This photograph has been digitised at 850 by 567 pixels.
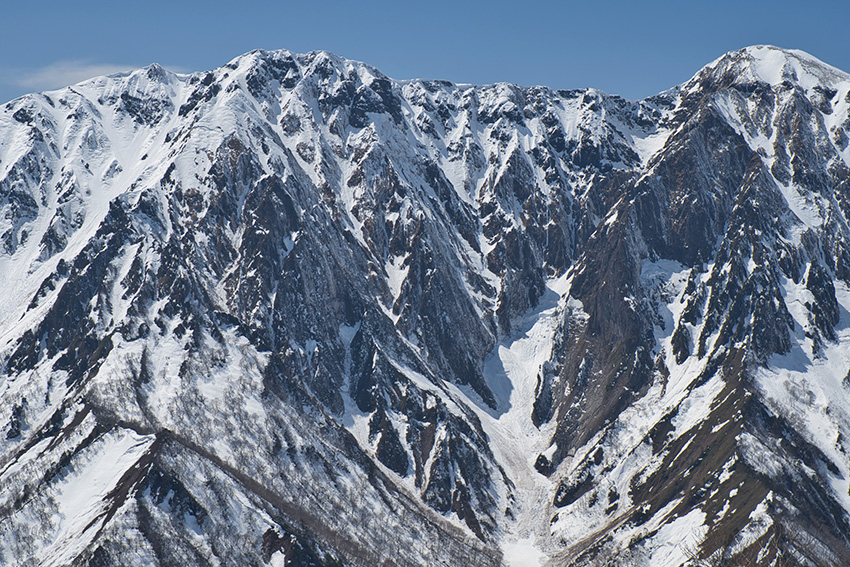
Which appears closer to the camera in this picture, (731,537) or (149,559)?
(149,559)

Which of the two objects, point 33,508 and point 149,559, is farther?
point 33,508

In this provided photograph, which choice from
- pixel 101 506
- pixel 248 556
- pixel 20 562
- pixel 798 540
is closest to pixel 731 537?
pixel 798 540

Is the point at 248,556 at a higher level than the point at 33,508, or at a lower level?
lower

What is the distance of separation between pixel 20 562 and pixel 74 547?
14.0m

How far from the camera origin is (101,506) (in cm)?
19725

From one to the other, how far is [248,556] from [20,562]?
49934 mm

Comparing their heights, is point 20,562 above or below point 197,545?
above

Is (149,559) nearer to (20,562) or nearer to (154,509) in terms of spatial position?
(154,509)

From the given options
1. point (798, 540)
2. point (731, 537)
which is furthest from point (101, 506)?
point (798, 540)

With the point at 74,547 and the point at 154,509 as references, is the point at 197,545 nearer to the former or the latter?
the point at 154,509

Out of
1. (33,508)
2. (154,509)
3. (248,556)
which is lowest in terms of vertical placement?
(248,556)

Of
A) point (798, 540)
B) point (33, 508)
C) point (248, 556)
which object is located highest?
point (33, 508)

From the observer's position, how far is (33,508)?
199125 mm

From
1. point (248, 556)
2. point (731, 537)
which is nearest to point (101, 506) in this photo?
point (248, 556)
